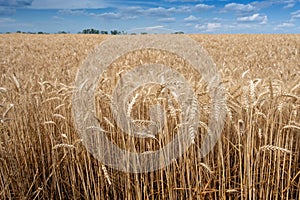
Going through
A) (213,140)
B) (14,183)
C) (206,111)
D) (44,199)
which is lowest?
(44,199)

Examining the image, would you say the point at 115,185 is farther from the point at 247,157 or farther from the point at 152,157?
the point at 247,157

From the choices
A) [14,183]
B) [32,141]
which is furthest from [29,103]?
[14,183]

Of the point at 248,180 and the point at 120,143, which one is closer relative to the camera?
the point at 248,180

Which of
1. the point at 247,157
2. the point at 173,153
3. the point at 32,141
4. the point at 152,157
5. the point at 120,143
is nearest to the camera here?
the point at 247,157

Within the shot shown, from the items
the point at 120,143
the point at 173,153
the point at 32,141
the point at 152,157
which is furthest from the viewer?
the point at 32,141

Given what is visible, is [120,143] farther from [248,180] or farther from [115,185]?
[248,180]

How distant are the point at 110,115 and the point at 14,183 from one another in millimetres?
817

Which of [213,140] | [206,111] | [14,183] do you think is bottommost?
[14,183]

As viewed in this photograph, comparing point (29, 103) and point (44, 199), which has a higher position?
point (29, 103)

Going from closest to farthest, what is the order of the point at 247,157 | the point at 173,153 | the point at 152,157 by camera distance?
the point at 247,157, the point at 173,153, the point at 152,157

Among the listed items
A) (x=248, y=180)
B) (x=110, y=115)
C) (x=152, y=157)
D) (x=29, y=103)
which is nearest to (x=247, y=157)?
(x=248, y=180)

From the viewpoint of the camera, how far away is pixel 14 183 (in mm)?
1973

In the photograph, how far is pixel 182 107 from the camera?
5.60 feet

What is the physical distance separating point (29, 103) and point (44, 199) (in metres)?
0.80
